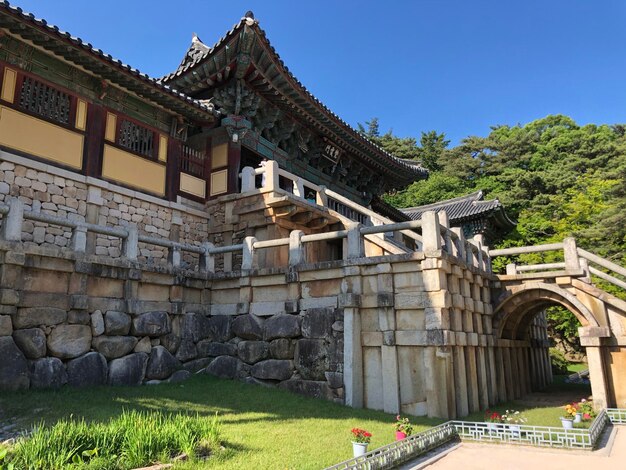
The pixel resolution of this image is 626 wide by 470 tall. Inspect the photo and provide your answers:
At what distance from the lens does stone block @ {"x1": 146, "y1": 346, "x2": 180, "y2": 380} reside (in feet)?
32.2

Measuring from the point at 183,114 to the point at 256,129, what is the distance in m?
2.64

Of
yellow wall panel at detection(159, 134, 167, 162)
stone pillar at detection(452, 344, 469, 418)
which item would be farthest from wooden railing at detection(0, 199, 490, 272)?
yellow wall panel at detection(159, 134, 167, 162)

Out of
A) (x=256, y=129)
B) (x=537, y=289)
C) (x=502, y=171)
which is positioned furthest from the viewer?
(x=502, y=171)

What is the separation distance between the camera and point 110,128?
11.8 m

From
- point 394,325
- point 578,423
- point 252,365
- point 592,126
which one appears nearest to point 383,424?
point 394,325

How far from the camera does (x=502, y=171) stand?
38344mm

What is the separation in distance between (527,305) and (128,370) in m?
11.0

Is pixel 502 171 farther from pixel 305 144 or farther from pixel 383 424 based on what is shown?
pixel 383 424

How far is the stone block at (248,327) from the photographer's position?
10.9 metres

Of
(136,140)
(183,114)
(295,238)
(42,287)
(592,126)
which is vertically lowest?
(42,287)

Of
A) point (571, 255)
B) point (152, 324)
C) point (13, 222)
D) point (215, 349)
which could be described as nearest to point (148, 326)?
point (152, 324)

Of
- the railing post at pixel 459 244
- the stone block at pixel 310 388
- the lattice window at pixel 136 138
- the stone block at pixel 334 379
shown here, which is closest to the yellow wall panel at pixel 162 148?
the lattice window at pixel 136 138

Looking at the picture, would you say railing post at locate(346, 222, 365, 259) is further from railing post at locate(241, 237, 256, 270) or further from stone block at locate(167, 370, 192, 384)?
stone block at locate(167, 370, 192, 384)

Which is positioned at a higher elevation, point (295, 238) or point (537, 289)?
point (295, 238)
